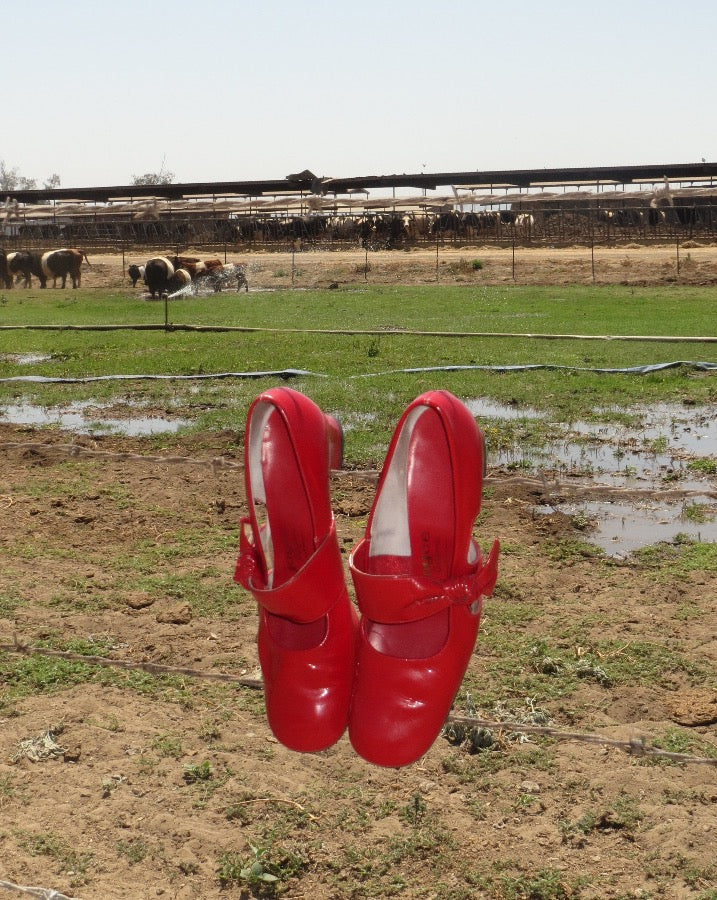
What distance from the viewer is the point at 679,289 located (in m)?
26.1

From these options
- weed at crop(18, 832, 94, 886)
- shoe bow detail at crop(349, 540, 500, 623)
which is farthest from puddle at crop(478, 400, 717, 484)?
shoe bow detail at crop(349, 540, 500, 623)

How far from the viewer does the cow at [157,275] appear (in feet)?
102

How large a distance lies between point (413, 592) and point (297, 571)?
0.23 m

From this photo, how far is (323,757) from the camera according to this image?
3.38 meters

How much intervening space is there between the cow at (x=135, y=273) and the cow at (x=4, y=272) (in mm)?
4819

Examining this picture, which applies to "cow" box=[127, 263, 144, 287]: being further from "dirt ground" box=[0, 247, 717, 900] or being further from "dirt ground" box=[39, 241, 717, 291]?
"dirt ground" box=[0, 247, 717, 900]

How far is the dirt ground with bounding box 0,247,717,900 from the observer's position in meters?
2.74

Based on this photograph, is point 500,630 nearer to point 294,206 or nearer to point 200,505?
point 200,505

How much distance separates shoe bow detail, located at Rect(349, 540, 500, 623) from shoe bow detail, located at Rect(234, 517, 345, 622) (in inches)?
1.9

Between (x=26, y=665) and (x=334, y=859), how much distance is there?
74.6 inches

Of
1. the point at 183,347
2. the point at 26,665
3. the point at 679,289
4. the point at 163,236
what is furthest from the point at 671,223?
the point at 26,665

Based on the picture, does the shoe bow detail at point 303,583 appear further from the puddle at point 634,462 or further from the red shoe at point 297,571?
the puddle at point 634,462

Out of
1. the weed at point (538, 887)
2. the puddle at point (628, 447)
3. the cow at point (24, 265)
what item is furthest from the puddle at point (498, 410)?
the cow at point (24, 265)

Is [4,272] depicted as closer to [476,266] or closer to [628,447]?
[476,266]
